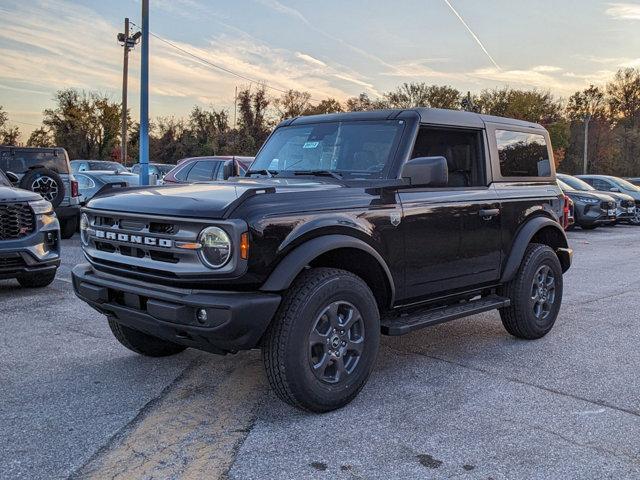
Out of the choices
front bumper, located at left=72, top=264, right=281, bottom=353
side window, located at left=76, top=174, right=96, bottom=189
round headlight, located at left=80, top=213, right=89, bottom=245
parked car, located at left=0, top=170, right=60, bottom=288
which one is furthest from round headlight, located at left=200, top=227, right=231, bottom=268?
side window, located at left=76, top=174, right=96, bottom=189

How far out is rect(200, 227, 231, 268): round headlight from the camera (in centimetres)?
340

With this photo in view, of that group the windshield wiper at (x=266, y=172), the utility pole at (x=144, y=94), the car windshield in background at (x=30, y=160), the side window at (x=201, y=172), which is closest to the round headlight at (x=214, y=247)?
the windshield wiper at (x=266, y=172)

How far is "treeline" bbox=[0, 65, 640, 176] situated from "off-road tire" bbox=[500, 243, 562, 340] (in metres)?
42.5

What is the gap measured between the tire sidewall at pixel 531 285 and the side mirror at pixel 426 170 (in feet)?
5.19

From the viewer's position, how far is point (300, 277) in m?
3.73

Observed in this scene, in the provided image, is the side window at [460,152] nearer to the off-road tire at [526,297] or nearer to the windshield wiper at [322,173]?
the windshield wiper at [322,173]

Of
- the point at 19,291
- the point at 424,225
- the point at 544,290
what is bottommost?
the point at 19,291

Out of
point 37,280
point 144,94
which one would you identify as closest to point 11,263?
point 37,280

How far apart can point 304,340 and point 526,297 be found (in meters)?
2.50

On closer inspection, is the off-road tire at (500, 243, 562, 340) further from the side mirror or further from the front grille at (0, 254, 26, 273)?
the front grille at (0, 254, 26, 273)

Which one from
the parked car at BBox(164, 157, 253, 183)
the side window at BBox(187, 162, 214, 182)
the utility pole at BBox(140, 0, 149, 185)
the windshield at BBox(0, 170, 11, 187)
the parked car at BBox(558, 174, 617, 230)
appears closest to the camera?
the windshield at BBox(0, 170, 11, 187)

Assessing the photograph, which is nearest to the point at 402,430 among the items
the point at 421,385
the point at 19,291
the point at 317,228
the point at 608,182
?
the point at 421,385

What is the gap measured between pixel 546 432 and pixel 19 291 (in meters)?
6.27

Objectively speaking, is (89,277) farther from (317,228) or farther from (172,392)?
(317,228)
